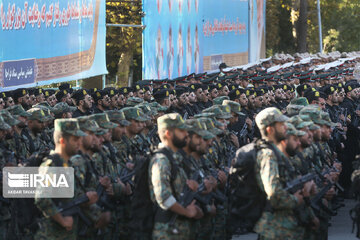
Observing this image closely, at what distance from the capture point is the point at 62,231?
855 centimetres

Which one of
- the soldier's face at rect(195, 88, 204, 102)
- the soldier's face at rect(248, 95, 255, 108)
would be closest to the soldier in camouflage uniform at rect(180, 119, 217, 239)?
the soldier's face at rect(248, 95, 255, 108)

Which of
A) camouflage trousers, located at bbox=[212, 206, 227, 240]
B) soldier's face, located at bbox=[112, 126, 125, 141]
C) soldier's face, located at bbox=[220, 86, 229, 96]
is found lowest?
camouflage trousers, located at bbox=[212, 206, 227, 240]

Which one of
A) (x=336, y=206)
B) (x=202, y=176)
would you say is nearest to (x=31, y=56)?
(x=336, y=206)

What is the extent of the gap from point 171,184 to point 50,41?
453 inches

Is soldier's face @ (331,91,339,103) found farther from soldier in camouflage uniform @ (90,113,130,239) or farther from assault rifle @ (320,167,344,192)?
soldier in camouflage uniform @ (90,113,130,239)

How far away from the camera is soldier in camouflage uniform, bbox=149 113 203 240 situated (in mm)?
7988

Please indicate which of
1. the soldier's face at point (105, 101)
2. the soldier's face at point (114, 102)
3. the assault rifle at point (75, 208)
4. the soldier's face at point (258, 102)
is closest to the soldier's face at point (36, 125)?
the assault rifle at point (75, 208)

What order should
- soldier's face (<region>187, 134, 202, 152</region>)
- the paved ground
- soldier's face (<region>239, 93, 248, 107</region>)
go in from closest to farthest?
soldier's face (<region>187, 134, 202, 152</region>) → the paved ground → soldier's face (<region>239, 93, 248, 107</region>)

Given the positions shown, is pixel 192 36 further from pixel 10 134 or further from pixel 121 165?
pixel 121 165

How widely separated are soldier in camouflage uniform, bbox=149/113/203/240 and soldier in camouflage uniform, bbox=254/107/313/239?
0.64m

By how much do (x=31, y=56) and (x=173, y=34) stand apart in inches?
389

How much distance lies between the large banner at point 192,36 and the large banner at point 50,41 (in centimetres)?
165

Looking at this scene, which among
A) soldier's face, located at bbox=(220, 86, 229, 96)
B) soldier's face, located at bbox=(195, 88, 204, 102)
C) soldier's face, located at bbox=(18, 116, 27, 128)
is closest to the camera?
soldier's face, located at bbox=(18, 116, 27, 128)

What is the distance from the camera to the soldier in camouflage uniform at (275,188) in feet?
26.6
